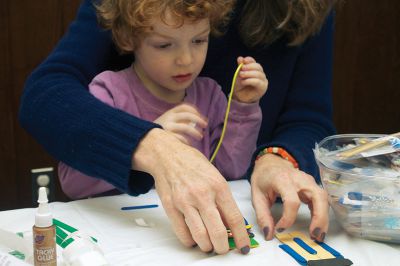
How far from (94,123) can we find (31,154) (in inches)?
45.1

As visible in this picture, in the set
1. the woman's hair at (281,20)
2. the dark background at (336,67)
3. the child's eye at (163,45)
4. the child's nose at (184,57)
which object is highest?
the woman's hair at (281,20)

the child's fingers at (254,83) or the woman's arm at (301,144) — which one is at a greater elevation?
the child's fingers at (254,83)

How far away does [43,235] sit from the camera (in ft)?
2.00

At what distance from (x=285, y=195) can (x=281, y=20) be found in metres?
0.52

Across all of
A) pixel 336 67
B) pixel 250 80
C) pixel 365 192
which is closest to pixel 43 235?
pixel 365 192

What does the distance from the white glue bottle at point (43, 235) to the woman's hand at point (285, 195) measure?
0.31 metres

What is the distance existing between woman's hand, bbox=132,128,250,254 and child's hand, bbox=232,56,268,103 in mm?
313

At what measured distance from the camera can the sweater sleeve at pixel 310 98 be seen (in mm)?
1094

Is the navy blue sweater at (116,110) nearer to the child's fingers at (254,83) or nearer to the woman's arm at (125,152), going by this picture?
the woman's arm at (125,152)

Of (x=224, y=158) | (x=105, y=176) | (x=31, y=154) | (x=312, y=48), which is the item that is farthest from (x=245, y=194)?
(x=31, y=154)

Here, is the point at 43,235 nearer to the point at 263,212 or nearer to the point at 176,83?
the point at 263,212

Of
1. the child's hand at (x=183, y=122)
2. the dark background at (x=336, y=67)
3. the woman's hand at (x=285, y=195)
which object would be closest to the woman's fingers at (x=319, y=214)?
the woman's hand at (x=285, y=195)

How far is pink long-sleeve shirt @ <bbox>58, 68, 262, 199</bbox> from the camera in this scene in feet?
3.47

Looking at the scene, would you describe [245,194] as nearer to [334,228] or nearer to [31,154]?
[334,228]
